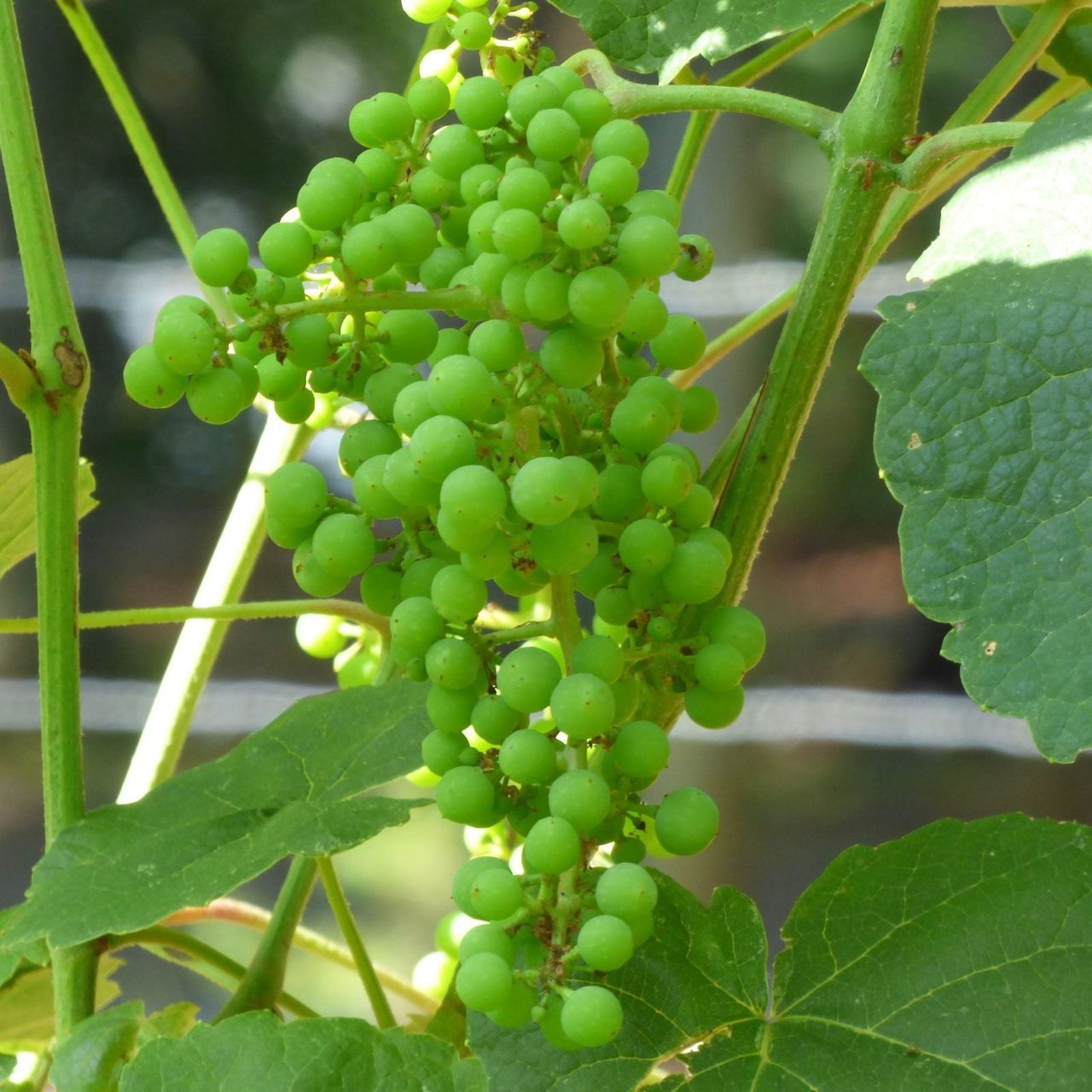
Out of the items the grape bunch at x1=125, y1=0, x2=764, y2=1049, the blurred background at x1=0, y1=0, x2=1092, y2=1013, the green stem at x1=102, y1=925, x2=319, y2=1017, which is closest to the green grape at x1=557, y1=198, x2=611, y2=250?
the grape bunch at x1=125, y1=0, x2=764, y2=1049

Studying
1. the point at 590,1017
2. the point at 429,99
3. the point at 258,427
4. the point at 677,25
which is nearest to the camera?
the point at 590,1017

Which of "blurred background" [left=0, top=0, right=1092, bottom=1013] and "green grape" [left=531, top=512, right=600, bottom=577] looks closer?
→ "green grape" [left=531, top=512, right=600, bottom=577]

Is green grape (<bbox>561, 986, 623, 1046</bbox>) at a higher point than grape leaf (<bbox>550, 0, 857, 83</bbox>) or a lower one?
lower

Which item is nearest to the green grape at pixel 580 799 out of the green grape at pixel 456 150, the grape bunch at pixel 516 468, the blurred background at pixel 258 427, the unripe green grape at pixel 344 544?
the grape bunch at pixel 516 468

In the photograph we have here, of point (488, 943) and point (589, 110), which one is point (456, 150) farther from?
point (488, 943)

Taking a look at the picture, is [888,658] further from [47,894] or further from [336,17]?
[47,894]

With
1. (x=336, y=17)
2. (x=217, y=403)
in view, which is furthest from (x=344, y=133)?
(x=217, y=403)

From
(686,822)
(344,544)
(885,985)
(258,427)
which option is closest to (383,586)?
(344,544)

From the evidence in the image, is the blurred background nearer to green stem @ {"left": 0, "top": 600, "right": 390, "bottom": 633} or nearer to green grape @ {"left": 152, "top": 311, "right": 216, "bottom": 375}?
green stem @ {"left": 0, "top": 600, "right": 390, "bottom": 633}
